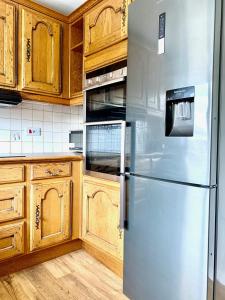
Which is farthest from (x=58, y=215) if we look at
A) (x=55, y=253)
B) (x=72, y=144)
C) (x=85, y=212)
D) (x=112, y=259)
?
(x=72, y=144)

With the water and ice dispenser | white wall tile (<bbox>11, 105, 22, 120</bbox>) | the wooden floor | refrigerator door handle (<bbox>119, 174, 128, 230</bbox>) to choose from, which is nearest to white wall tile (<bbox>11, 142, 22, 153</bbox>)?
white wall tile (<bbox>11, 105, 22, 120</bbox>)

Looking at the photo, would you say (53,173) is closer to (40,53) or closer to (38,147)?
(38,147)

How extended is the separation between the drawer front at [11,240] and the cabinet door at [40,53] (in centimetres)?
114

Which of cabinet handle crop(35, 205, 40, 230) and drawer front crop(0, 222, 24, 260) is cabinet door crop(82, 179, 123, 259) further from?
drawer front crop(0, 222, 24, 260)

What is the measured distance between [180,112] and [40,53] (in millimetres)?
1496

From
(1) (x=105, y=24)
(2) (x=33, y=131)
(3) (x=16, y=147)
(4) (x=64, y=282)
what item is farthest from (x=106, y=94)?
(4) (x=64, y=282)

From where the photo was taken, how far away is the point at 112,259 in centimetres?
173

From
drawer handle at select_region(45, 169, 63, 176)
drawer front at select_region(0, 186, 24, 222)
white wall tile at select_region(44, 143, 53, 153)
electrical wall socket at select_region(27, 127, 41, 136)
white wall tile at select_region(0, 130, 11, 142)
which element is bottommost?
drawer front at select_region(0, 186, 24, 222)

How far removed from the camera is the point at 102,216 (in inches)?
69.3

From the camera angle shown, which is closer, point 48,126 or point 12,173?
point 12,173

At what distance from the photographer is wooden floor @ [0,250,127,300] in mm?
1466

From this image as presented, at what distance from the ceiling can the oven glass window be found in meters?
1.10

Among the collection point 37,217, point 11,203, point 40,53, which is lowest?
point 37,217

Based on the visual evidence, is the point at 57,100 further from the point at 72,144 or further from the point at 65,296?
the point at 65,296
